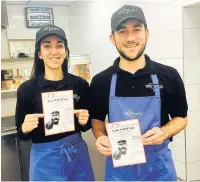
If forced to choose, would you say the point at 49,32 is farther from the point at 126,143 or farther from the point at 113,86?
the point at 126,143

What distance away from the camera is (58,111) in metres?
0.91

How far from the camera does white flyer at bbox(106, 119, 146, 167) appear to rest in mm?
889

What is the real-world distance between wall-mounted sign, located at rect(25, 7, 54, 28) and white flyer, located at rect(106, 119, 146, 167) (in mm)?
589

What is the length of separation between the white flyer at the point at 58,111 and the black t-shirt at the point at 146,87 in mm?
131

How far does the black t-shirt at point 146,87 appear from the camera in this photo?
0.97 meters

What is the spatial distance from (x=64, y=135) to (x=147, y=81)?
39 cm

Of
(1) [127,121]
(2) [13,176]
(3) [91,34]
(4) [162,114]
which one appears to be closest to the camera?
(1) [127,121]

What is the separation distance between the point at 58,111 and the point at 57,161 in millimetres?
212

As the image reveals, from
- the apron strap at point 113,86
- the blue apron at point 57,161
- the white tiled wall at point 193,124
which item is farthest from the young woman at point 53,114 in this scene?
the white tiled wall at point 193,124

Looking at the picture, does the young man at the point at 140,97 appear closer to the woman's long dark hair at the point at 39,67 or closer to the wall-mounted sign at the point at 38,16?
the woman's long dark hair at the point at 39,67

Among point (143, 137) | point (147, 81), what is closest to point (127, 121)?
point (143, 137)

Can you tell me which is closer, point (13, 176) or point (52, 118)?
point (52, 118)

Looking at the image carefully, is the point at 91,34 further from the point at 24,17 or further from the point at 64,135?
the point at 64,135

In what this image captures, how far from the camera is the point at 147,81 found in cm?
98
